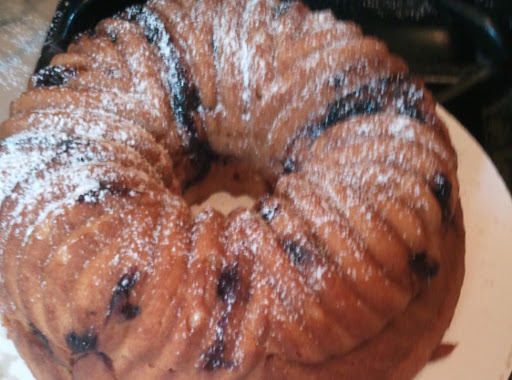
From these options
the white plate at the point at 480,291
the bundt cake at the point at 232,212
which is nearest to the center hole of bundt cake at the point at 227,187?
the bundt cake at the point at 232,212

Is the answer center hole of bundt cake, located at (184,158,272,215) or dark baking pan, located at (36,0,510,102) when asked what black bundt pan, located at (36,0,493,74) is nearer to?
dark baking pan, located at (36,0,510,102)

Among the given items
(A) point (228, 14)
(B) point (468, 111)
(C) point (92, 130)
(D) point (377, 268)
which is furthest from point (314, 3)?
(D) point (377, 268)

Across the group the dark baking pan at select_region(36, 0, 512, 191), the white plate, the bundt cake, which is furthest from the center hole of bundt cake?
the dark baking pan at select_region(36, 0, 512, 191)

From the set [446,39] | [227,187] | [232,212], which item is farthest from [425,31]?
[232,212]

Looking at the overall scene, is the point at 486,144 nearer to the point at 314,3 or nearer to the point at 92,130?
the point at 314,3

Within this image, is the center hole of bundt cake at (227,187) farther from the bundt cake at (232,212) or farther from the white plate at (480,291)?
the white plate at (480,291)
